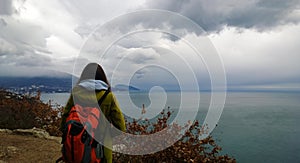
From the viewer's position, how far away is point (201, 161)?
156 inches

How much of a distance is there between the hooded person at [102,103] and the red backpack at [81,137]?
7cm

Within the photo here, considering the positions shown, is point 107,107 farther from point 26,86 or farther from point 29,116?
point 26,86

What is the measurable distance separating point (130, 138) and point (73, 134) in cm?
246

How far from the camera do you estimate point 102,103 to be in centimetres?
234

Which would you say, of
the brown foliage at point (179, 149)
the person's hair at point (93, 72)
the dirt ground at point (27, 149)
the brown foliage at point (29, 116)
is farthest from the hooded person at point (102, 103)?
the brown foliage at point (29, 116)

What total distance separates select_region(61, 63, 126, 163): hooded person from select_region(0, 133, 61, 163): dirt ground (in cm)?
309

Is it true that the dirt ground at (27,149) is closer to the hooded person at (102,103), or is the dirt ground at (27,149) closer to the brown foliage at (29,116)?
the brown foliage at (29,116)

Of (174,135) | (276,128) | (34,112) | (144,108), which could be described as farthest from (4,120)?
(276,128)

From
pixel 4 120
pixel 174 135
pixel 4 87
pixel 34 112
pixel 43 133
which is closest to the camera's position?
pixel 174 135

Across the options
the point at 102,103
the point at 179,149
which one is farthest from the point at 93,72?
the point at 179,149

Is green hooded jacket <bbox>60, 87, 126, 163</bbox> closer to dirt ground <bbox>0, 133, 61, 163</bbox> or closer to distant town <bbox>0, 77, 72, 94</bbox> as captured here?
distant town <bbox>0, 77, 72, 94</bbox>

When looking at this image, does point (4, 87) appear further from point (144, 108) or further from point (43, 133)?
point (144, 108)

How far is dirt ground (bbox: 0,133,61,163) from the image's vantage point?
477 centimetres

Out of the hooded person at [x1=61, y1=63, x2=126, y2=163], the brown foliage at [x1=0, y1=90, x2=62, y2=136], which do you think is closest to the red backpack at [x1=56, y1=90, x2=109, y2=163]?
the hooded person at [x1=61, y1=63, x2=126, y2=163]
